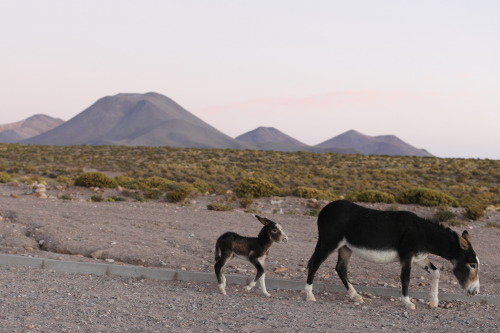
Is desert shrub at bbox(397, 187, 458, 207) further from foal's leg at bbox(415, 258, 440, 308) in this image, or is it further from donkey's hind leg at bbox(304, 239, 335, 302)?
donkey's hind leg at bbox(304, 239, 335, 302)

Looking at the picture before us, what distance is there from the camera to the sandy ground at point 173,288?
8.33 meters

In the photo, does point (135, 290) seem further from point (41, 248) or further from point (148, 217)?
point (148, 217)

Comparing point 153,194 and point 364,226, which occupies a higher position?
point 364,226

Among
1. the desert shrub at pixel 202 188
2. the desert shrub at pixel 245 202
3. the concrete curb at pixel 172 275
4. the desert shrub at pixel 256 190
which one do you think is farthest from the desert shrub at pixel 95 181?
the concrete curb at pixel 172 275

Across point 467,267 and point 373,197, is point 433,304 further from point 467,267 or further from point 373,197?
point 373,197

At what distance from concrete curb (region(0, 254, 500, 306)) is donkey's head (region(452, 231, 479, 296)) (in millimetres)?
1382

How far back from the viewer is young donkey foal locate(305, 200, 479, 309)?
9594 mm

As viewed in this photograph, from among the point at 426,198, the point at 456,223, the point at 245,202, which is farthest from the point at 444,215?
the point at 245,202

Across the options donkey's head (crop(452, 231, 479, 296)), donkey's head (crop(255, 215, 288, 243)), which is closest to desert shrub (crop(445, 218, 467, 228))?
donkey's head (crop(452, 231, 479, 296))

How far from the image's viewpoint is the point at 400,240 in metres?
9.71

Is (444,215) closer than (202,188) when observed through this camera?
Yes

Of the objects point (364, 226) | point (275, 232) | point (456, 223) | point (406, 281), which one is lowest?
point (456, 223)

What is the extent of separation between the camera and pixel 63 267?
11.6 metres

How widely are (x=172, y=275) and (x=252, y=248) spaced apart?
2009 mm
